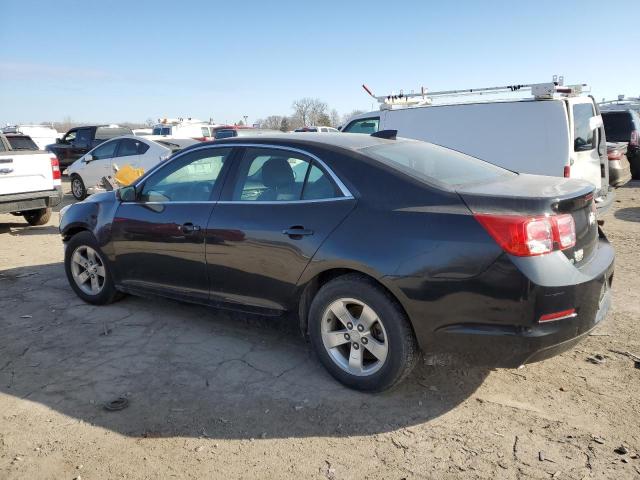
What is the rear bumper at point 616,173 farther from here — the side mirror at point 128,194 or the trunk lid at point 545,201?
the side mirror at point 128,194

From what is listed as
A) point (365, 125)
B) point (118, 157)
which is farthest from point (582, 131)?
point (118, 157)

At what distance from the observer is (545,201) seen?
3010 millimetres

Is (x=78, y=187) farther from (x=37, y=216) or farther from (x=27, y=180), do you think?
(x=27, y=180)

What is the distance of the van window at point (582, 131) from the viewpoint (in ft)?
23.1

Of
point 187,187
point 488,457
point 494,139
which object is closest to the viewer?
point 488,457

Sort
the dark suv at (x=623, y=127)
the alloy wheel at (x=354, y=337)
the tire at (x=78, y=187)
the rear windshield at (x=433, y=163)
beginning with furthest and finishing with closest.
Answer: the tire at (x=78, y=187) < the dark suv at (x=623, y=127) < the rear windshield at (x=433, y=163) < the alloy wheel at (x=354, y=337)

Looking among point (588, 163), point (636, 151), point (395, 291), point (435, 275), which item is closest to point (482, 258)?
point (435, 275)

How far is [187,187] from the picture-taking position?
14.6 feet

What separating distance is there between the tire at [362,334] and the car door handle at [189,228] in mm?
1166

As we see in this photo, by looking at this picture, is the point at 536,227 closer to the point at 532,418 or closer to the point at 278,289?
the point at 532,418

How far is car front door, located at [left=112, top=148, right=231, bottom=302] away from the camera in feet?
13.8

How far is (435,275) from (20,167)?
8.40m

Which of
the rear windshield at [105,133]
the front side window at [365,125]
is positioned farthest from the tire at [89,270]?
the rear windshield at [105,133]

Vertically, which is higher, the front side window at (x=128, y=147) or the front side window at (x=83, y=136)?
the front side window at (x=83, y=136)
